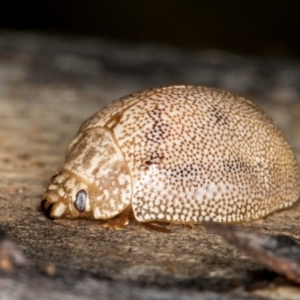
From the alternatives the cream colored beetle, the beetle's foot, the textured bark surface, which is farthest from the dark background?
the beetle's foot

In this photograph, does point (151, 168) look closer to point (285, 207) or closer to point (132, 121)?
point (132, 121)

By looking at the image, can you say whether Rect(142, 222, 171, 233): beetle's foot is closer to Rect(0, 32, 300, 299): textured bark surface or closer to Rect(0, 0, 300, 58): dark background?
Rect(0, 32, 300, 299): textured bark surface

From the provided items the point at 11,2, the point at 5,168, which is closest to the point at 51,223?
the point at 5,168

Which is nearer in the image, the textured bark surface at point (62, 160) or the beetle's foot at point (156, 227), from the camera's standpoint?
the textured bark surface at point (62, 160)

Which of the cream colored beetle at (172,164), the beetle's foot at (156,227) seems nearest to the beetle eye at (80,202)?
the cream colored beetle at (172,164)

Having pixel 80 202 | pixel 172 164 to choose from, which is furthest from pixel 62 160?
pixel 172 164

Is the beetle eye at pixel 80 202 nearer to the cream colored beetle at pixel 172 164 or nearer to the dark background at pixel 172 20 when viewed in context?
the cream colored beetle at pixel 172 164
